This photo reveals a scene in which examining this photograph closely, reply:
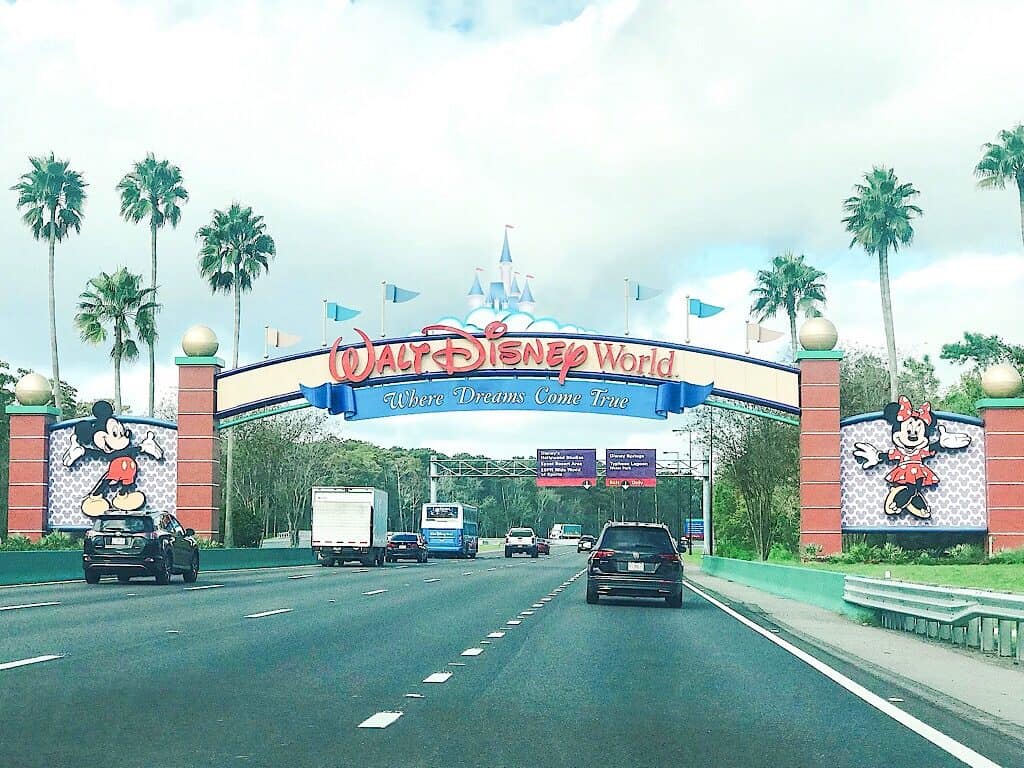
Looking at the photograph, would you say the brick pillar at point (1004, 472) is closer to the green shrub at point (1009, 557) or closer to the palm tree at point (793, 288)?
the green shrub at point (1009, 557)

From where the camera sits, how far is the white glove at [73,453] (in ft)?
171

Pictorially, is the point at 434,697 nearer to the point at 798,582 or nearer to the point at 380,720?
the point at 380,720


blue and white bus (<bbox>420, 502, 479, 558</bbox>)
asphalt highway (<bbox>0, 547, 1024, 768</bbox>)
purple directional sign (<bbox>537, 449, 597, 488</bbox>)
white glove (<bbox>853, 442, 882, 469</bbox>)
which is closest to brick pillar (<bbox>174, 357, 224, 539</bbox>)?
white glove (<bbox>853, 442, 882, 469</bbox>)

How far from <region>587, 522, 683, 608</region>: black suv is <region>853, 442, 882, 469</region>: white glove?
2366 centimetres

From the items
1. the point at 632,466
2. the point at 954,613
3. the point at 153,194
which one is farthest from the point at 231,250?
the point at 954,613

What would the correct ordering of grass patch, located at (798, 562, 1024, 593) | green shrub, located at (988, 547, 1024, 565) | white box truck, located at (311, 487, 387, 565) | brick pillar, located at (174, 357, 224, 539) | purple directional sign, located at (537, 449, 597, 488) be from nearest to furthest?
grass patch, located at (798, 562, 1024, 593) < green shrub, located at (988, 547, 1024, 565) < brick pillar, located at (174, 357, 224, 539) < white box truck, located at (311, 487, 387, 565) < purple directional sign, located at (537, 449, 597, 488)

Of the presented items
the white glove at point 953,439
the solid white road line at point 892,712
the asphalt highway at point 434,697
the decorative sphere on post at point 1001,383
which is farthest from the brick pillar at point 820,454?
the solid white road line at point 892,712

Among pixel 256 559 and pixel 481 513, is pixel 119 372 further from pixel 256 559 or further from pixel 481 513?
pixel 481 513

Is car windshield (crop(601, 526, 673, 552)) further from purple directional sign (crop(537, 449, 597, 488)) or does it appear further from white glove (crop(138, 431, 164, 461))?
purple directional sign (crop(537, 449, 597, 488))

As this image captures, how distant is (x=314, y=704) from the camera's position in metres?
10.9

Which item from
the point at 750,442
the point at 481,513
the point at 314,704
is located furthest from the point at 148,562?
the point at 481,513

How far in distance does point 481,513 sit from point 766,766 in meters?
189

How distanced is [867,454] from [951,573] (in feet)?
30.6

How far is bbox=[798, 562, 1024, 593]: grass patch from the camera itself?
33.0 meters
